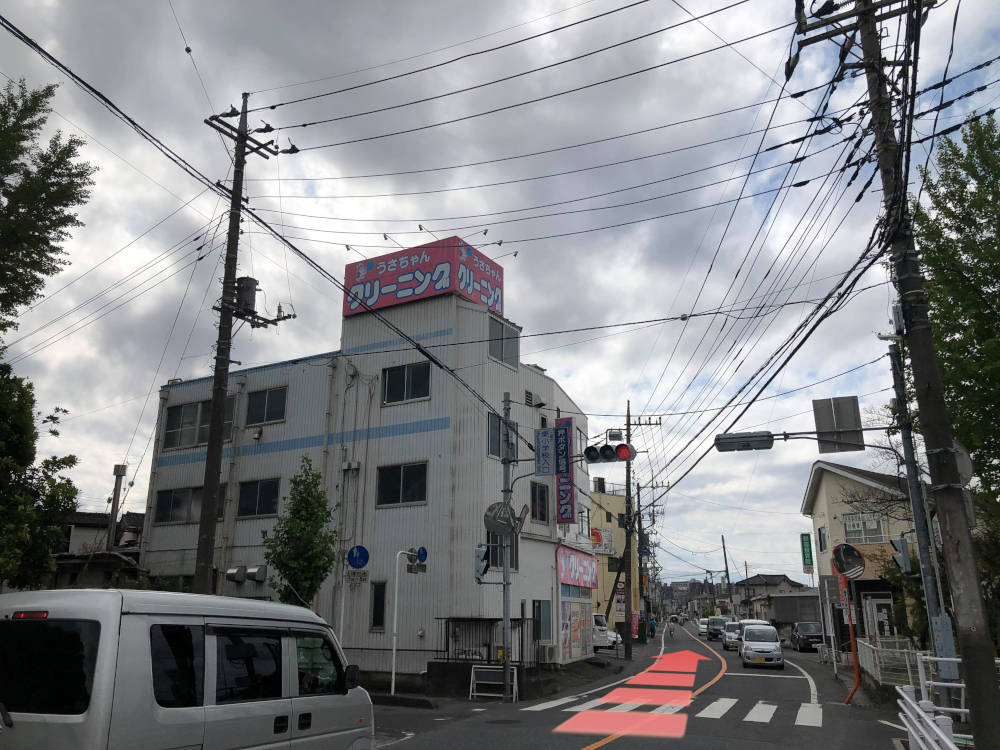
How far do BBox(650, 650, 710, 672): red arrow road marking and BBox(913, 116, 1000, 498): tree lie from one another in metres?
17.5

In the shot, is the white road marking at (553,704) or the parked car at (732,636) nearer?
the white road marking at (553,704)

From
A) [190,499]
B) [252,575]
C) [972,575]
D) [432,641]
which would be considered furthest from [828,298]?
[190,499]

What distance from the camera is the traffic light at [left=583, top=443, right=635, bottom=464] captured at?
629 inches

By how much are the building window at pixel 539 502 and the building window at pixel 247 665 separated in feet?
62.3

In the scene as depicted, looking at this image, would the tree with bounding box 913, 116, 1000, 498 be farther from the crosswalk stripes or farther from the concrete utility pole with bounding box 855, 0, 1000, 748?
the crosswalk stripes

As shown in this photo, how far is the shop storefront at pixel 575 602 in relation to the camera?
Answer: 25938 mm

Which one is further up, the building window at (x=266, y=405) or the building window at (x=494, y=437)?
the building window at (x=266, y=405)

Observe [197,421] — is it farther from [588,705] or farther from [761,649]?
[761,649]

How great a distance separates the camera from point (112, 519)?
97.0 feet

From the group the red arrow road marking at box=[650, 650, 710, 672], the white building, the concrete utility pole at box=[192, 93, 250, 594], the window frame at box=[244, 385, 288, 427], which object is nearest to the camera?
the concrete utility pole at box=[192, 93, 250, 594]

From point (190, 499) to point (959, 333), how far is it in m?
Result: 27.2

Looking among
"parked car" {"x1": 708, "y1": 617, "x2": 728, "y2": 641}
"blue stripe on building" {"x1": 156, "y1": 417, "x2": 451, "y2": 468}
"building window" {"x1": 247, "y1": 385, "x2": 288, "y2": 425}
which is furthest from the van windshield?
"parked car" {"x1": 708, "y1": 617, "x2": 728, "y2": 641}

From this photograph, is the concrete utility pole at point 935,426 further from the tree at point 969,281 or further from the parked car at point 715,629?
the parked car at point 715,629

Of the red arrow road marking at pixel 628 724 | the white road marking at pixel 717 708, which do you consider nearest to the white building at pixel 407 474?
the red arrow road marking at pixel 628 724
